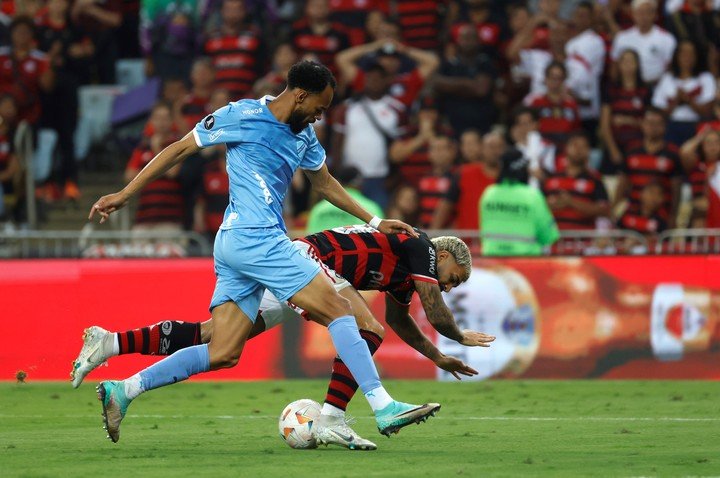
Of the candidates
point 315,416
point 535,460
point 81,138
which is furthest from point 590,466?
point 81,138

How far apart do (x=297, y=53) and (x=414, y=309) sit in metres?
5.40

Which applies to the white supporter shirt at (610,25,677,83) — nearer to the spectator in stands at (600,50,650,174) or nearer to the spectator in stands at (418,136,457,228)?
the spectator in stands at (600,50,650,174)

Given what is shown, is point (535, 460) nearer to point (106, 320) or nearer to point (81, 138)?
point (106, 320)

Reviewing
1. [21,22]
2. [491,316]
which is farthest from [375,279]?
[21,22]

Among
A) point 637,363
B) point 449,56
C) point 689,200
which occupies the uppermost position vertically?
point 449,56

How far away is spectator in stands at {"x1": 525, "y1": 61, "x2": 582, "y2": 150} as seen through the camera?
59.1 ft

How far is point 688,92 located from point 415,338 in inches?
364

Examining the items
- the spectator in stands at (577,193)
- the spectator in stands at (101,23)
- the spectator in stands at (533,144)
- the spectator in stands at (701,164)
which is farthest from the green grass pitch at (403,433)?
the spectator in stands at (101,23)

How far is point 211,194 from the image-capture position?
58.0ft

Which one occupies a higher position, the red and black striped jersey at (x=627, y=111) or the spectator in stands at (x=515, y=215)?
→ the red and black striped jersey at (x=627, y=111)

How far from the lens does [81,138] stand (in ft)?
68.1

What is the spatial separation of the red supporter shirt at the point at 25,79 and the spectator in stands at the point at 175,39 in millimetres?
1751

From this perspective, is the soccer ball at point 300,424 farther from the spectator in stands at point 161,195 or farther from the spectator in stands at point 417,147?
the spectator in stands at point 417,147

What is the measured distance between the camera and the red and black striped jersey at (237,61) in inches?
749
